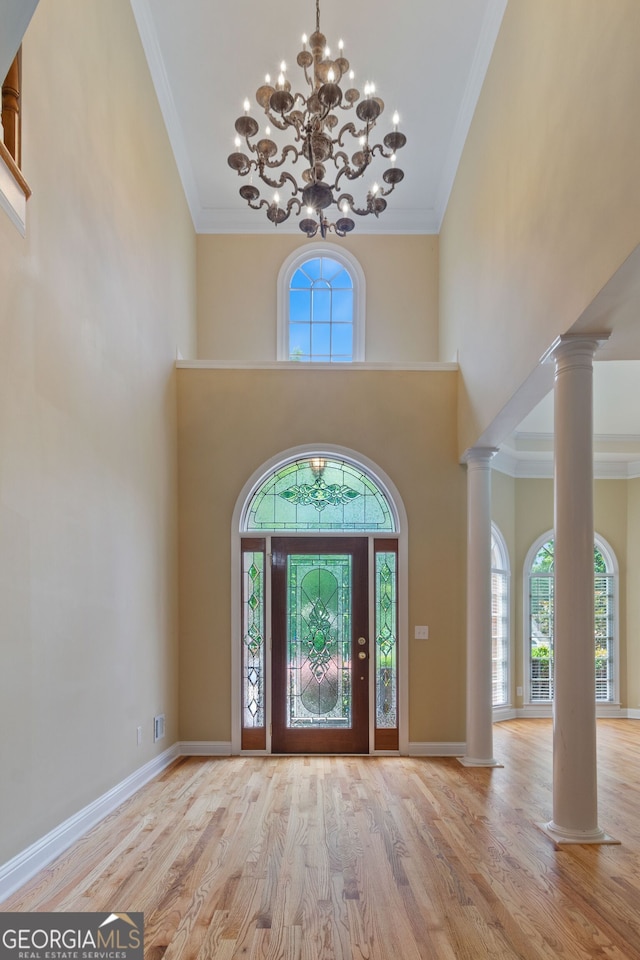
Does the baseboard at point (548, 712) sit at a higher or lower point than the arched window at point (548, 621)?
lower

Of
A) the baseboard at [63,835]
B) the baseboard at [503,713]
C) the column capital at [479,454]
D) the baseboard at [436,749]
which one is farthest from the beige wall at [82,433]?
the baseboard at [503,713]

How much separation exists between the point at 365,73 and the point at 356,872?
632 cm

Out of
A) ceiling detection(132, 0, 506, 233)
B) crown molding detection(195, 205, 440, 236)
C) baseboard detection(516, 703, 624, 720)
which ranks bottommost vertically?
baseboard detection(516, 703, 624, 720)

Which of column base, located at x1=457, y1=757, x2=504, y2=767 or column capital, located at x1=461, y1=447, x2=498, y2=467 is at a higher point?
column capital, located at x1=461, y1=447, x2=498, y2=467

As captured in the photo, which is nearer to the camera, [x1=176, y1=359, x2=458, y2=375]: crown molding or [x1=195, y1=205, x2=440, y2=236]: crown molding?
[x1=176, y1=359, x2=458, y2=375]: crown molding

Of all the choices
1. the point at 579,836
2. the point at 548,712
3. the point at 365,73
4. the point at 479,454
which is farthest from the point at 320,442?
the point at 548,712

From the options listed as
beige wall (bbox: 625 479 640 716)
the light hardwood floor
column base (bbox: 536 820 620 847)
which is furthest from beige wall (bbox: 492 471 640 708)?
column base (bbox: 536 820 620 847)

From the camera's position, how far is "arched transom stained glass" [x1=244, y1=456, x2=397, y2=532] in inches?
278

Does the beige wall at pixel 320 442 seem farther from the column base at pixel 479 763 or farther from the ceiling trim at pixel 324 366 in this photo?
the column base at pixel 479 763

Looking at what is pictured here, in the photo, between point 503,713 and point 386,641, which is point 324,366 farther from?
point 503,713

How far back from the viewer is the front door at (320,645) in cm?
682

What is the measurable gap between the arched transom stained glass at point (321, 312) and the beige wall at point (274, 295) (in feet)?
0.70

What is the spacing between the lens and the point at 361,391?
7133 millimetres

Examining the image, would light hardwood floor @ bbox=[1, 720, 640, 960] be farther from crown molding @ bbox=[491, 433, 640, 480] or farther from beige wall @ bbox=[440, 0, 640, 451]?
crown molding @ bbox=[491, 433, 640, 480]
